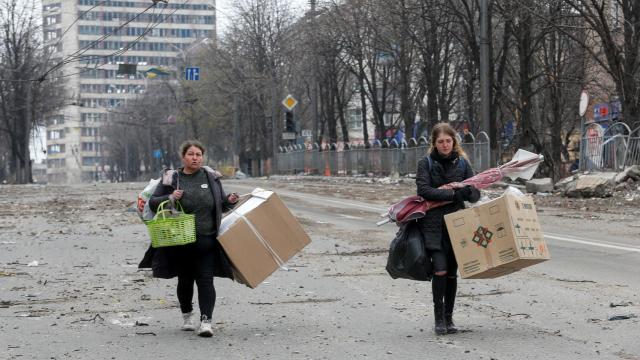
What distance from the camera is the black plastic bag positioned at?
675 centimetres

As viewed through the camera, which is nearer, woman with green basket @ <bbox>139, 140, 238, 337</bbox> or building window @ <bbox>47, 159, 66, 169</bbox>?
woman with green basket @ <bbox>139, 140, 238, 337</bbox>

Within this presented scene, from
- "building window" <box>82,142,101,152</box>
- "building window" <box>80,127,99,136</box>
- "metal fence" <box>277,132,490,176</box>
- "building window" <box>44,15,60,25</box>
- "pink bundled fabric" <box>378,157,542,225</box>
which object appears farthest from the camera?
"building window" <box>82,142,101,152</box>

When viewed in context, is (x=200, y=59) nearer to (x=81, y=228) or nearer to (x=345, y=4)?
(x=345, y=4)

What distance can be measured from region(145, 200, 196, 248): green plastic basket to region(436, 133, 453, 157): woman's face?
69.9 inches

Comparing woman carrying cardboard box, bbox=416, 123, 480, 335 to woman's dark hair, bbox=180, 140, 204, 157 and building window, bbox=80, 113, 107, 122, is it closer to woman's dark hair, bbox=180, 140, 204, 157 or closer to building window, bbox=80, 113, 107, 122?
woman's dark hair, bbox=180, 140, 204, 157

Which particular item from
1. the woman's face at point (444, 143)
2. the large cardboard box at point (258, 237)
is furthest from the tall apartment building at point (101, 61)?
the woman's face at point (444, 143)

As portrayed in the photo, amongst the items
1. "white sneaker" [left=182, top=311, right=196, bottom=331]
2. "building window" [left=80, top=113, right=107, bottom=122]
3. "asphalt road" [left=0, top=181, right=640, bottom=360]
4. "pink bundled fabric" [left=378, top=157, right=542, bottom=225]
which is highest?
"building window" [left=80, top=113, right=107, bottom=122]

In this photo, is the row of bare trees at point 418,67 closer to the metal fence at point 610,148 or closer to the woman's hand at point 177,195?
the metal fence at point 610,148

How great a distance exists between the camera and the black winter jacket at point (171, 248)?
7035 mm

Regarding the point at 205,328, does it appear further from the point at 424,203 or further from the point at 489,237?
the point at 489,237

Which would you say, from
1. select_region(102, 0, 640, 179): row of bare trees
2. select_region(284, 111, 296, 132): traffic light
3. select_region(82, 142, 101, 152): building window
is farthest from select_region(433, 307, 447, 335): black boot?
select_region(82, 142, 101, 152): building window

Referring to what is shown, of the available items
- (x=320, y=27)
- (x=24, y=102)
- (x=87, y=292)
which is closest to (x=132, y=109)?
(x=24, y=102)

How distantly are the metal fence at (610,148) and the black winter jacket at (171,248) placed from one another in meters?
19.9

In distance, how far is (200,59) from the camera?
3273 inches
